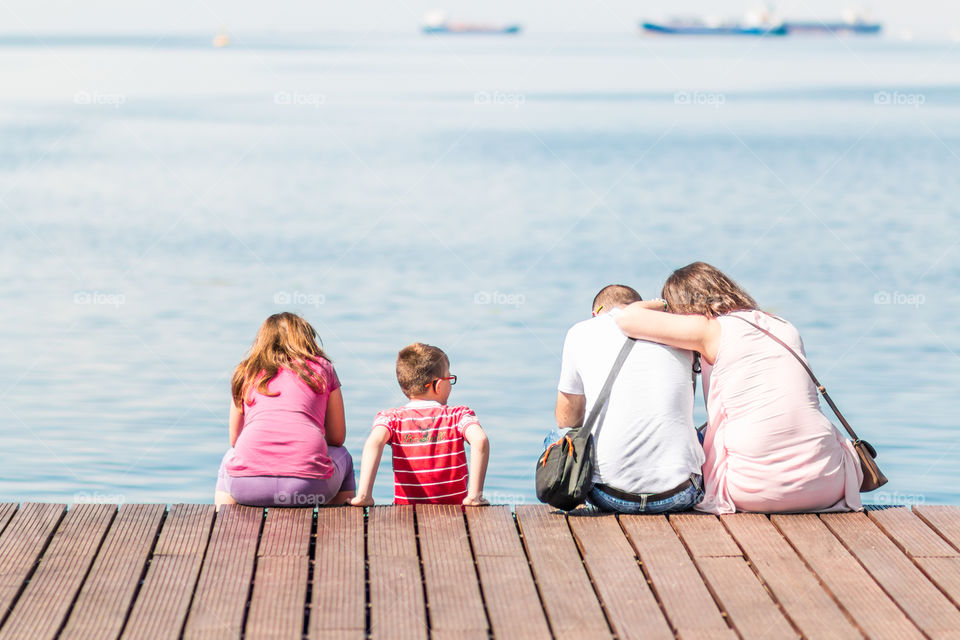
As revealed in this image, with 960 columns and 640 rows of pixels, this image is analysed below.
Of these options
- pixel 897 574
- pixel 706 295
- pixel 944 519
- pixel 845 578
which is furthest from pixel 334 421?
pixel 944 519

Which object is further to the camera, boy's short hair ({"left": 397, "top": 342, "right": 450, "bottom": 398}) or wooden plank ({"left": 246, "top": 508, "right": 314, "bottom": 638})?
boy's short hair ({"left": 397, "top": 342, "right": 450, "bottom": 398})

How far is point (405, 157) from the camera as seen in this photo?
2492cm

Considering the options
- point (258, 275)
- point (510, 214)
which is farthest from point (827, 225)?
point (258, 275)

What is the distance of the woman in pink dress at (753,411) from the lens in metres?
4.11

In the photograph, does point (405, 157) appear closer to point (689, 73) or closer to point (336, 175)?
point (336, 175)

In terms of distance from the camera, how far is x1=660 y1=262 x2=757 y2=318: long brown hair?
13.9 ft

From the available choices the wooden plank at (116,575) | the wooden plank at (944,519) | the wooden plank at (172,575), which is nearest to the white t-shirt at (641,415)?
the wooden plank at (944,519)

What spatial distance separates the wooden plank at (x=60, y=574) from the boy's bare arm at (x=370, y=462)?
0.84m

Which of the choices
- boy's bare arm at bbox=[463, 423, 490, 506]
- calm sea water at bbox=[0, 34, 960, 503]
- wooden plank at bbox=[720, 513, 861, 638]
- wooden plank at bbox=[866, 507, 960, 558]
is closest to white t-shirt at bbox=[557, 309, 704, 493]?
wooden plank at bbox=[720, 513, 861, 638]

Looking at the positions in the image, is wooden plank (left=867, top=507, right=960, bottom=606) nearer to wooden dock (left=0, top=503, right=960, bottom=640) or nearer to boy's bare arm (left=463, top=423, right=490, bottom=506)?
wooden dock (left=0, top=503, right=960, bottom=640)

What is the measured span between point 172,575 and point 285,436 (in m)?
0.73

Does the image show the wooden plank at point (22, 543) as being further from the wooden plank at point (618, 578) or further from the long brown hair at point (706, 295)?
the long brown hair at point (706, 295)

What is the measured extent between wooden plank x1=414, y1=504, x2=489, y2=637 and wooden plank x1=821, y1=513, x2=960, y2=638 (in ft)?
3.94

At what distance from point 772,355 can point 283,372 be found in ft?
5.56
